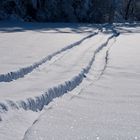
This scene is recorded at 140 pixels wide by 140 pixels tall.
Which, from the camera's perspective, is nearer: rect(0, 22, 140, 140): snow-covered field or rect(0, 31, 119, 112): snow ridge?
rect(0, 22, 140, 140): snow-covered field

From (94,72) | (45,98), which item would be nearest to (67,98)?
(45,98)

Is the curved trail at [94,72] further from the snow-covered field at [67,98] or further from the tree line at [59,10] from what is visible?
the tree line at [59,10]

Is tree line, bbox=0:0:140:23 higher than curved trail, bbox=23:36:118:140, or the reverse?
curved trail, bbox=23:36:118:140

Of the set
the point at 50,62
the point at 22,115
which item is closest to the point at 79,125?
the point at 22,115

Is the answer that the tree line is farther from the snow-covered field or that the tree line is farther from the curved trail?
the snow-covered field

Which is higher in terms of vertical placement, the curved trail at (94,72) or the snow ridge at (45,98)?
the snow ridge at (45,98)

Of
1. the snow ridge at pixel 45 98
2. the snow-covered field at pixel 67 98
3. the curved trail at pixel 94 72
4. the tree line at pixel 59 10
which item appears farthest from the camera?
the tree line at pixel 59 10

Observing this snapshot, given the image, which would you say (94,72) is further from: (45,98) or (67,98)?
(45,98)

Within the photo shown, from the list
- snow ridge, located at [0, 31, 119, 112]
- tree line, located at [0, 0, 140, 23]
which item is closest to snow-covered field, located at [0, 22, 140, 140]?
snow ridge, located at [0, 31, 119, 112]

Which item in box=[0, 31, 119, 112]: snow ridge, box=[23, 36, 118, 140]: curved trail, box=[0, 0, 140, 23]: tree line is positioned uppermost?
box=[0, 31, 119, 112]: snow ridge

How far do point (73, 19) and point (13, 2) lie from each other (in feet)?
16.0

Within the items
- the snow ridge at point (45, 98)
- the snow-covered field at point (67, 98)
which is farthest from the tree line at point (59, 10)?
the snow ridge at point (45, 98)

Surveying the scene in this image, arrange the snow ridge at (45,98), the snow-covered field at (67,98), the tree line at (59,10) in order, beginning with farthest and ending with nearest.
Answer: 1. the tree line at (59,10)
2. the snow ridge at (45,98)
3. the snow-covered field at (67,98)

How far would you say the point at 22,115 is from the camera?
14.7 ft
